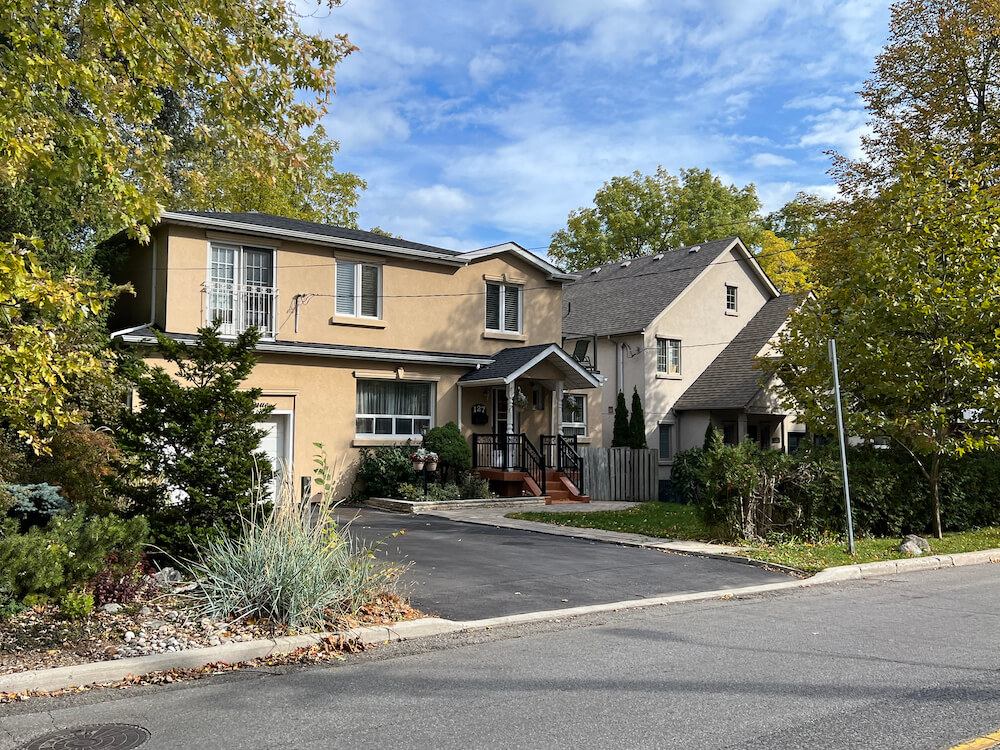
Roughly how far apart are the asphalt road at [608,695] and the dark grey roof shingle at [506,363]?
1397 cm

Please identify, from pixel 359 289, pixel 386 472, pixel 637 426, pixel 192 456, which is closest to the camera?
pixel 192 456

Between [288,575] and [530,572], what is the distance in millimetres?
4010

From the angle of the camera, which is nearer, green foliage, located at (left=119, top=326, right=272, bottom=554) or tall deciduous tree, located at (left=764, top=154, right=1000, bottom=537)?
green foliage, located at (left=119, top=326, right=272, bottom=554)

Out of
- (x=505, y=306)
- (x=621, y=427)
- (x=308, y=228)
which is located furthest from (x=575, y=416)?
(x=308, y=228)

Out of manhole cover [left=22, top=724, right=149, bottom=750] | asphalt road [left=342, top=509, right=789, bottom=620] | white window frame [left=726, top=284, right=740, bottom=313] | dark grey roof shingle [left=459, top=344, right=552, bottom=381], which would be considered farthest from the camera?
white window frame [left=726, top=284, right=740, bottom=313]

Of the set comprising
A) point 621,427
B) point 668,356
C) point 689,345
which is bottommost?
point 621,427

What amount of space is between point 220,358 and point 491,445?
13600mm

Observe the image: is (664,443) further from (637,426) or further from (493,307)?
(493,307)

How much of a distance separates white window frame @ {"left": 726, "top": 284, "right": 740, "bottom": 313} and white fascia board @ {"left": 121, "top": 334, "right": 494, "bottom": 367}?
13.2m

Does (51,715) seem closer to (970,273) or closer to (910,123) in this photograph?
(970,273)

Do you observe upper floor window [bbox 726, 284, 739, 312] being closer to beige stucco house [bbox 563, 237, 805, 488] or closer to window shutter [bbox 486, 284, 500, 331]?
beige stucco house [bbox 563, 237, 805, 488]

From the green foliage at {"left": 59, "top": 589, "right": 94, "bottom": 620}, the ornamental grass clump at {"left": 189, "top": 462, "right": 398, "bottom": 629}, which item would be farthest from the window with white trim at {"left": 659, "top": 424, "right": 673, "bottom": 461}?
the green foliage at {"left": 59, "top": 589, "right": 94, "bottom": 620}

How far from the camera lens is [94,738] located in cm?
509

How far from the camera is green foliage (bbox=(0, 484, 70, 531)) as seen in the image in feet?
33.6
